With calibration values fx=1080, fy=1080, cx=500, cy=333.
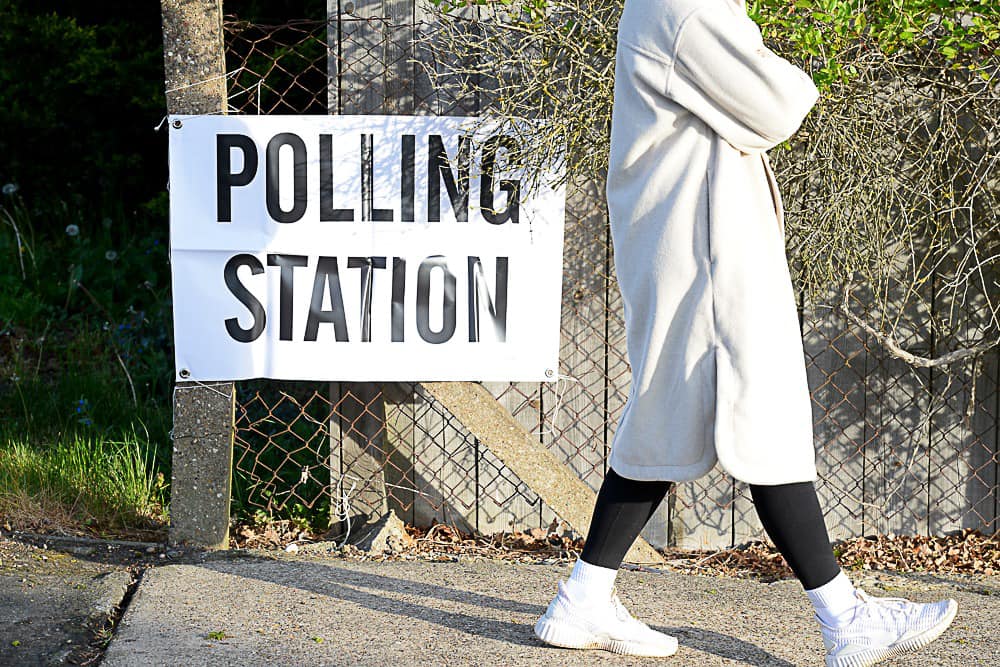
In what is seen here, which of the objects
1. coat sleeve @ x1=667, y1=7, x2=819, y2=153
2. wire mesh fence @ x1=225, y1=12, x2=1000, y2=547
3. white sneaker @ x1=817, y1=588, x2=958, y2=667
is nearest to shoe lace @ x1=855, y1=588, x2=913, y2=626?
white sneaker @ x1=817, y1=588, x2=958, y2=667

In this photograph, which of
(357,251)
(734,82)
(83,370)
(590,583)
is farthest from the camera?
(83,370)

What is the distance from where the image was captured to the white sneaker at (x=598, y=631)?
8.69 feet

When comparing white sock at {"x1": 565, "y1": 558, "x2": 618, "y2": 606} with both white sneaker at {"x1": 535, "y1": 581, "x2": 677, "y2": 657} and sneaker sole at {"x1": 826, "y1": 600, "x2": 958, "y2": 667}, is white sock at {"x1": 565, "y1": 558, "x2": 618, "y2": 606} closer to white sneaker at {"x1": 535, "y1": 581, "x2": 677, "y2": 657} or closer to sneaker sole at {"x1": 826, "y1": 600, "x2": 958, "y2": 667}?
white sneaker at {"x1": 535, "y1": 581, "x2": 677, "y2": 657}

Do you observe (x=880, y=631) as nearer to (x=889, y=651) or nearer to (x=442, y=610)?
(x=889, y=651)

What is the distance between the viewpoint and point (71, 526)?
371 cm

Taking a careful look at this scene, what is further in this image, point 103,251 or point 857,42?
point 103,251

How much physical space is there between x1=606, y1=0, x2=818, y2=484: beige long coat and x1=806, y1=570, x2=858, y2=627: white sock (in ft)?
0.83

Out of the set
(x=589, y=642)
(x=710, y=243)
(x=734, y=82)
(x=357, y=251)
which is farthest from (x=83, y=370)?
(x=734, y=82)

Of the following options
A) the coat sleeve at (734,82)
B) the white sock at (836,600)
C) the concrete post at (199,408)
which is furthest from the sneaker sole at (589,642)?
the concrete post at (199,408)

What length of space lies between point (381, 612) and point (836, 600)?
123 cm

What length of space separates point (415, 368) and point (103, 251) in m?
3.24

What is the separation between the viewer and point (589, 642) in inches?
105

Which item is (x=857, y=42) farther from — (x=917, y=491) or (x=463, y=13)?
(x=917, y=491)

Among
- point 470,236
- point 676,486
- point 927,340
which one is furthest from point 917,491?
point 470,236
